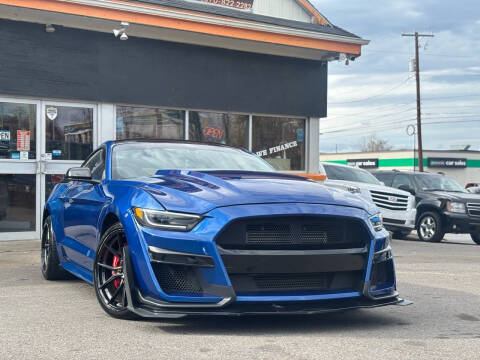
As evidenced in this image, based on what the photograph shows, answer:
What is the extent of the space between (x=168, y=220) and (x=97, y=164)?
233cm

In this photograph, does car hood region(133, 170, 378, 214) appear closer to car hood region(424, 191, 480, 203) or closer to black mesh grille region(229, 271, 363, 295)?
black mesh grille region(229, 271, 363, 295)

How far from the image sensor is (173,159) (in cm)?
621

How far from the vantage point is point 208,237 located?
14.3 feet

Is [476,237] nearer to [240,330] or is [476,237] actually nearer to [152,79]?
[152,79]

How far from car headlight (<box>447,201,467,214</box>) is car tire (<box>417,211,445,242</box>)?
0.35 metres

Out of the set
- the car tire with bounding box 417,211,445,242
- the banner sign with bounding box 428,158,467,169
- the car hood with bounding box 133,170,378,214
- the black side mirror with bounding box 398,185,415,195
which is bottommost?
the car tire with bounding box 417,211,445,242

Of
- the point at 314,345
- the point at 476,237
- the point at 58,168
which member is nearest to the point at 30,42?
the point at 58,168

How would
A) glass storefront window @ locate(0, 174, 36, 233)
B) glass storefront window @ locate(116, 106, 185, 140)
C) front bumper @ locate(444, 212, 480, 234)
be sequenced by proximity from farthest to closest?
1. front bumper @ locate(444, 212, 480, 234)
2. glass storefront window @ locate(116, 106, 185, 140)
3. glass storefront window @ locate(0, 174, 36, 233)

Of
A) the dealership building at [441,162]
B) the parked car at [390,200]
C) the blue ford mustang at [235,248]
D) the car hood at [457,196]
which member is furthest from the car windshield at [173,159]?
the dealership building at [441,162]

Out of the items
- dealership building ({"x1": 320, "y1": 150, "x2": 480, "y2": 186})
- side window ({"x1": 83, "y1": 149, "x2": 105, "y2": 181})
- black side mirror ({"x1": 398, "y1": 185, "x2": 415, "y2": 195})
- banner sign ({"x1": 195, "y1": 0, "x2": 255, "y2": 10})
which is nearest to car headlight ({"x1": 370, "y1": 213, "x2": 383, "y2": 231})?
side window ({"x1": 83, "y1": 149, "x2": 105, "y2": 181})

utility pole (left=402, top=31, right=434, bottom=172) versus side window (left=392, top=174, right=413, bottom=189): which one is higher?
utility pole (left=402, top=31, right=434, bottom=172)

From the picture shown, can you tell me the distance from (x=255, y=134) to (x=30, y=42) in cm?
503

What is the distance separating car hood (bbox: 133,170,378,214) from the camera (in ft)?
15.0

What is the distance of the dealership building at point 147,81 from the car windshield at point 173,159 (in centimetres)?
550
